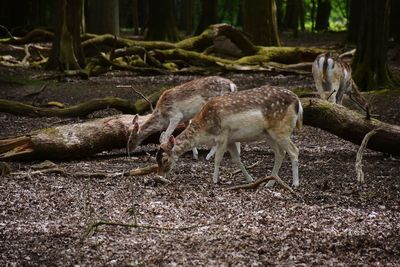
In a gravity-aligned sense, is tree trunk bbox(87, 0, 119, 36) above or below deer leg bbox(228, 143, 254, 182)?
above

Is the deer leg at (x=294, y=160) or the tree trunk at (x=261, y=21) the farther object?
the tree trunk at (x=261, y=21)

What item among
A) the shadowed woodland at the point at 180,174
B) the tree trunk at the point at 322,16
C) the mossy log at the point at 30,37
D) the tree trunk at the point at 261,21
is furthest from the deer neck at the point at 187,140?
the tree trunk at the point at 322,16

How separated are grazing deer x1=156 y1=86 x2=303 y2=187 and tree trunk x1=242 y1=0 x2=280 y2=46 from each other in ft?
40.7

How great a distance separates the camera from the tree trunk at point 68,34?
60.1ft

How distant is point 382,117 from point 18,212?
7376 millimetres

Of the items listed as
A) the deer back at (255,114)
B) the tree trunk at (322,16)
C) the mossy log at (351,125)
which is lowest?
the tree trunk at (322,16)

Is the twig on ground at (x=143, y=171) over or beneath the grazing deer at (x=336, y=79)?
beneath

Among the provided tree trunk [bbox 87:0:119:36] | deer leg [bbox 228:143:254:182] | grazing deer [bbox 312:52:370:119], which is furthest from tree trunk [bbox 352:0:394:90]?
tree trunk [bbox 87:0:119:36]

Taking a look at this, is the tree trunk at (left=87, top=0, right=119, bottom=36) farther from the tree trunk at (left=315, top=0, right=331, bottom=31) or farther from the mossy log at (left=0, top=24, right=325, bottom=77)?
the tree trunk at (left=315, top=0, right=331, bottom=31)

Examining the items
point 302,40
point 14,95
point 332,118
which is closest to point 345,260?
point 332,118

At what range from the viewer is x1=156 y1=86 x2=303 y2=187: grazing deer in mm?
8648

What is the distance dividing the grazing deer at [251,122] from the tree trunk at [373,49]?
6.44 m

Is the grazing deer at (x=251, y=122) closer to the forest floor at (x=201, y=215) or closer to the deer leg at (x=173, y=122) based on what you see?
the forest floor at (x=201, y=215)

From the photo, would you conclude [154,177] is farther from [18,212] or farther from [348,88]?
[348,88]
